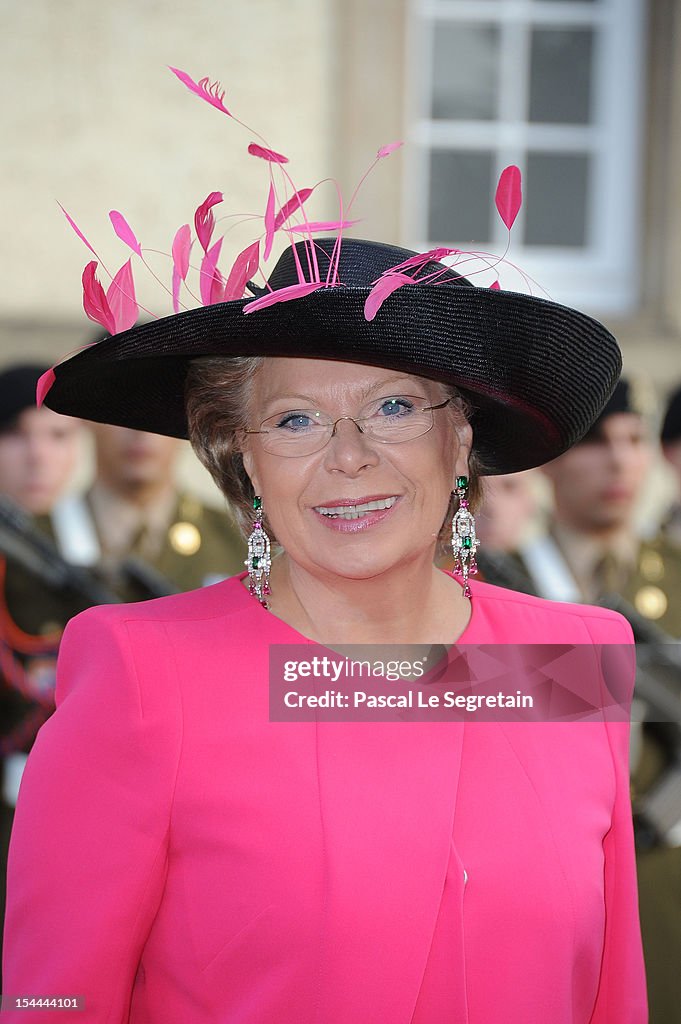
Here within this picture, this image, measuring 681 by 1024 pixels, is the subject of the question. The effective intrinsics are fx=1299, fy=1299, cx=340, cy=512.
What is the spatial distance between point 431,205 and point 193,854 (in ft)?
16.0

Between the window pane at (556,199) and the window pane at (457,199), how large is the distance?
0.75 ft

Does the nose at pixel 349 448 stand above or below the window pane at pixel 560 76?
below

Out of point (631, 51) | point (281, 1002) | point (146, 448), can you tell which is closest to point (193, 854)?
point (281, 1002)

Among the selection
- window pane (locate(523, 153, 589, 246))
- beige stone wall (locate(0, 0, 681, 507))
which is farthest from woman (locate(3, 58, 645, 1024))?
window pane (locate(523, 153, 589, 246))

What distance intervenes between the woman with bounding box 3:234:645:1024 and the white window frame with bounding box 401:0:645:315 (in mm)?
4163

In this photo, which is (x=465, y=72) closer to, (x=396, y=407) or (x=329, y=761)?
(x=396, y=407)

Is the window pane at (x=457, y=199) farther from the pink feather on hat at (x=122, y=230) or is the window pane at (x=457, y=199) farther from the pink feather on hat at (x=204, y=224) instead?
the pink feather on hat at (x=122, y=230)

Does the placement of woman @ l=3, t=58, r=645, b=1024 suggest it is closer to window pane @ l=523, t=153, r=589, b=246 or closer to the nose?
the nose

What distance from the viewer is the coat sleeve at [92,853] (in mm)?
1807

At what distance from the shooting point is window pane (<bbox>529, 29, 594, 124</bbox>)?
6.18m

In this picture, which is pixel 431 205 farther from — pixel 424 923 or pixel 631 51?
pixel 424 923

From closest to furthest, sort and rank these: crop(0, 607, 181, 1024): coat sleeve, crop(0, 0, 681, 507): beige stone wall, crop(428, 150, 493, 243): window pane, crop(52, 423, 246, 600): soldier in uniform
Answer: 1. crop(0, 607, 181, 1024): coat sleeve
2. crop(52, 423, 246, 600): soldier in uniform
3. crop(0, 0, 681, 507): beige stone wall
4. crop(428, 150, 493, 243): window pane

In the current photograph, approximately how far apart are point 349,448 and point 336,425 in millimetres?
53

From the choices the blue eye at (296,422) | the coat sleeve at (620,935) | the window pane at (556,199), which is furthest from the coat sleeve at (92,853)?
the window pane at (556,199)
